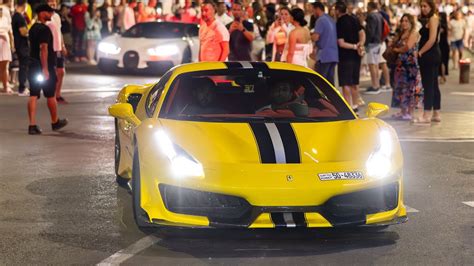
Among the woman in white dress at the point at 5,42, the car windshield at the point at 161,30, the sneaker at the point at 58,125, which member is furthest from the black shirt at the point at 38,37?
the car windshield at the point at 161,30

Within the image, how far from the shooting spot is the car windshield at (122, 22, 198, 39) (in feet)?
95.0

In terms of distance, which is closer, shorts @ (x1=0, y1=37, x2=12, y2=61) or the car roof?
the car roof

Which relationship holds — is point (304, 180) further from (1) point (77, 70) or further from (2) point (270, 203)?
(1) point (77, 70)

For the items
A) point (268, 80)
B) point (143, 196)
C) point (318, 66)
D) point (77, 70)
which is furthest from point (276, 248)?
point (77, 70)

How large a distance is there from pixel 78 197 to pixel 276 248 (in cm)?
277

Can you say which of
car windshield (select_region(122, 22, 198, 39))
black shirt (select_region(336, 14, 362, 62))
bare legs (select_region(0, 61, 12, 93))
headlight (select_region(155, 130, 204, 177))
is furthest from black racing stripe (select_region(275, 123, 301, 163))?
car windshield (select_region(122, 22, 198, 39))

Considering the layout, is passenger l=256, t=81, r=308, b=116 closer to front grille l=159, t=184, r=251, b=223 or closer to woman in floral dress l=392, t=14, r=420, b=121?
front grille l=159, t=184, r=251, b=223

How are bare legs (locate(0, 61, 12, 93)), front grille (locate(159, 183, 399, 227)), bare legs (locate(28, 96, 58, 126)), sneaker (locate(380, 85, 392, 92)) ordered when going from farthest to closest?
sneaker (locate(380, 85, 392, 92)), bare legs (locate(0, 61, 12, 93)), bare legs (locate(28, 96, 58, 126)), front grille (locate(159, 183, 399, 227))

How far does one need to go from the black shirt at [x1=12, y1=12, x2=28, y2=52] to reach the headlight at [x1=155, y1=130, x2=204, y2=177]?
46.0 feet

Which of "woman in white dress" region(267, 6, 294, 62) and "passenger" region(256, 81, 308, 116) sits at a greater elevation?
"passenger" region(256, 81, 308, 116)

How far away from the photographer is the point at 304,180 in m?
7.81

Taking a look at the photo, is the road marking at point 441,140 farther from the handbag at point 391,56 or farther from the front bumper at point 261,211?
A: the front bumper at point 261,211

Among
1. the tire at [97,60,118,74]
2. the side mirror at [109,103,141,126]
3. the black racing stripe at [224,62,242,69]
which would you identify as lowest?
the tire at [97,60,118,74]

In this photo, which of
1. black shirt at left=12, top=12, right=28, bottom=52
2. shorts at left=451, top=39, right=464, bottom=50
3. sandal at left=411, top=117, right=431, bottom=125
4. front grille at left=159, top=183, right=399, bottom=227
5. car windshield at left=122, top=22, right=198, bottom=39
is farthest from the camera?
shorts at left=451, top=39, right=464, bottom=50
